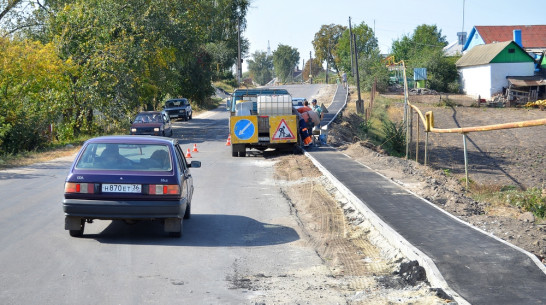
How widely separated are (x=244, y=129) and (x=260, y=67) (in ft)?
506

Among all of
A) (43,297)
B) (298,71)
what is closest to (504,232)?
(43,297)

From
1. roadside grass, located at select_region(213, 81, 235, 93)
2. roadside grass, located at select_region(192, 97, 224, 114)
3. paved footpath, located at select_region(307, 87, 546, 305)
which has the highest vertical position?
roadside grass, located at select_region(213, 81, 235, 93)

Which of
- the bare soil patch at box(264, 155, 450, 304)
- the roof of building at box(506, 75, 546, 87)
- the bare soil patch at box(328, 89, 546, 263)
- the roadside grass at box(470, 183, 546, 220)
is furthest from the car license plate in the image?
the roof of building at box(506, 75, 546, 87)

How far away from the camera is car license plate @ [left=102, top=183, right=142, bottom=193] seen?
8555 millimetres

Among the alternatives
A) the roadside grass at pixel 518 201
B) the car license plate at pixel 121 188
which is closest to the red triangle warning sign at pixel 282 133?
the roadside grass at pixel 518 201

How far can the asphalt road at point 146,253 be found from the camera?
643 cm

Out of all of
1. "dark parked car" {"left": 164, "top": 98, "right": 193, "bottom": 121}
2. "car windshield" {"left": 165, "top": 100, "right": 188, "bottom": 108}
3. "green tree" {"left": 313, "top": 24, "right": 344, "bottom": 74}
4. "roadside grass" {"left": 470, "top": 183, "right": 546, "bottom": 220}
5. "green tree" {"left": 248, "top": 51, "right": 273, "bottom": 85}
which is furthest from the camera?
"green tree" {"left": 248, "top": 51, "right": 273, "bottom": 85}

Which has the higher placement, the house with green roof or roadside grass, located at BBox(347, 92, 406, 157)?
the house with green roof

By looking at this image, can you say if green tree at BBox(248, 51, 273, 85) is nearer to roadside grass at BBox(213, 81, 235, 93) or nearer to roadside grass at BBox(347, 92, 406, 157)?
roadside grass at BBox(213, 81, 235, 93)

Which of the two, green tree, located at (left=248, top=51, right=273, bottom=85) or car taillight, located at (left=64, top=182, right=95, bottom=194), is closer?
car taillight, located at (left=64, top=182, right=95, bottom=194)

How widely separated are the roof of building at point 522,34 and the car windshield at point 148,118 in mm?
65161

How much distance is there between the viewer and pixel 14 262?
756cm

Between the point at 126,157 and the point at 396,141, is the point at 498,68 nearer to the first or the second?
the point at 396,141

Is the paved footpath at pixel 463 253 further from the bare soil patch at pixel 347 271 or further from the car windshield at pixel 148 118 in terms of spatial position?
the car windshield at pixel 148 118
